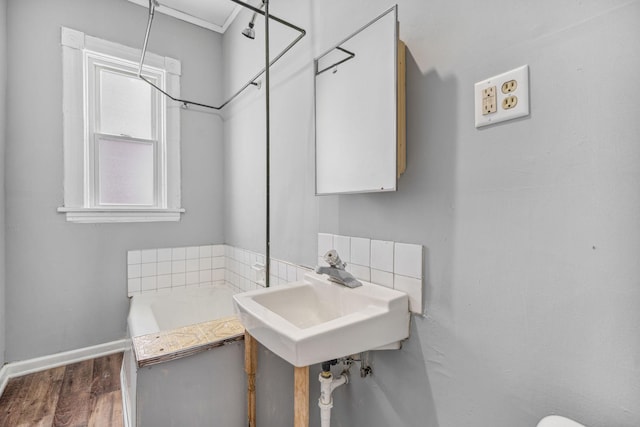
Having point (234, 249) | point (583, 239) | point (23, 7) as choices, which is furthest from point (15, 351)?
point (583, 239)

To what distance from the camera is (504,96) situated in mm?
826

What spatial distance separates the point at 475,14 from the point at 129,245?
2584 millimetres

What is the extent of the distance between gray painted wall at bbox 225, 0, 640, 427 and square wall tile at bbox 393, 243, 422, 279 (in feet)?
0.10

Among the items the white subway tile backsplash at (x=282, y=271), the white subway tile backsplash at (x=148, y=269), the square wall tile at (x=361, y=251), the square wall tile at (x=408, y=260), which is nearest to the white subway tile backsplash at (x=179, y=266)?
the white subway tile backsplash at (x=148, y=269)

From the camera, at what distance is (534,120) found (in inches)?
30.5

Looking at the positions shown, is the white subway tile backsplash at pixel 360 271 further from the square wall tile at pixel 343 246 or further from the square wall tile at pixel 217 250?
the square wall tile at pixel 217 250

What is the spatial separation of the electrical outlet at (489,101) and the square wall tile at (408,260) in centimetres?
48

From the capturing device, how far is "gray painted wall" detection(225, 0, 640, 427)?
66 centimetres

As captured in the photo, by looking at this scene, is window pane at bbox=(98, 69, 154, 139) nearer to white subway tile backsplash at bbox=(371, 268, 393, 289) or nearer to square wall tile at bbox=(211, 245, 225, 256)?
square wall tile at bbox=(211, 245, 225, 256)

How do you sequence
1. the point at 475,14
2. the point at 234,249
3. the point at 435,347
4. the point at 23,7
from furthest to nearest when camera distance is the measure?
the point at 234,249 → the point at 23,7 → the point at 435,347 → the point at 475,14

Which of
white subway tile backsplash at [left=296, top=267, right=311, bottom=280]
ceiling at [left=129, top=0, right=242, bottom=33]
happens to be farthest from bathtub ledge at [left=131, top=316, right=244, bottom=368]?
ceiling at [left=129, top=0, right=242, bottom=33]

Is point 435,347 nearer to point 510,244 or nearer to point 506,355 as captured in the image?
point 506,355

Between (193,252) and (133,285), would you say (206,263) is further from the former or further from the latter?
(133,285)

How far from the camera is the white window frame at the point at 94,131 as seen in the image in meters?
2.07
